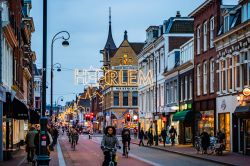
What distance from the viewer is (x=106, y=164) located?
21.5 meters

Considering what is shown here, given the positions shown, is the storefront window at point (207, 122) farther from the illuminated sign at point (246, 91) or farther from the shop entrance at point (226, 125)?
the illuminated sign at point (246, 91)

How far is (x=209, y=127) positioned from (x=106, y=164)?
2875cm

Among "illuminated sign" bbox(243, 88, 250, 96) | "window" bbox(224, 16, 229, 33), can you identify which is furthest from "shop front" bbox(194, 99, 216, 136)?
"illuminated sign" bbox(243, 88, 250, 96)

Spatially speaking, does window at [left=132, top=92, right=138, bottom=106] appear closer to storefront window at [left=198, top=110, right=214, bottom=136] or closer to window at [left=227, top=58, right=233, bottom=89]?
storefront window at [left=198, top=110, right=214, bottom=136]

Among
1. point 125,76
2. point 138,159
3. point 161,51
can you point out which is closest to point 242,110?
point 138,159

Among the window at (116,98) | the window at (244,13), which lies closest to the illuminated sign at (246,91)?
the window at (244,13)

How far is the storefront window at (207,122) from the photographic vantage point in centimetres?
4847

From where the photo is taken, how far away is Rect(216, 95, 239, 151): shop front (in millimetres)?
42809

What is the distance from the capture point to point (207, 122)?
50094 millimetres

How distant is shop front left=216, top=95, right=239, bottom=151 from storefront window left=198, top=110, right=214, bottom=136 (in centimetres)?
170

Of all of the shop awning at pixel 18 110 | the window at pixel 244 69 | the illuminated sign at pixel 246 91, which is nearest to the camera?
the shop awning at pixel 18 110

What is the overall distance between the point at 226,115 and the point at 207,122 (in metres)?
5.54

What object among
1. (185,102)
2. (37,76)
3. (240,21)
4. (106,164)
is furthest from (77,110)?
(106,164)

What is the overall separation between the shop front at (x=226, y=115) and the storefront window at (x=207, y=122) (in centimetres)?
170
